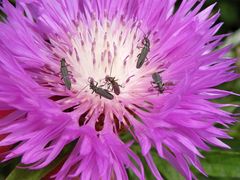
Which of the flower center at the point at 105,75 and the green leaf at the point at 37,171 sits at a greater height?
the flower center at the point at 105,75

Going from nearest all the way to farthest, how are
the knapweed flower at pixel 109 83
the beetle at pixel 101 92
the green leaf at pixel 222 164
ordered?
the knapweed flower at pixel 109 83
the beetle at pixel 101 92
the green leaf at pixel 222 164

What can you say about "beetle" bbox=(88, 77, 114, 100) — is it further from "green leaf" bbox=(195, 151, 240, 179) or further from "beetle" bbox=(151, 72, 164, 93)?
"green leaf" bbox=(195, 151, 240, 179)

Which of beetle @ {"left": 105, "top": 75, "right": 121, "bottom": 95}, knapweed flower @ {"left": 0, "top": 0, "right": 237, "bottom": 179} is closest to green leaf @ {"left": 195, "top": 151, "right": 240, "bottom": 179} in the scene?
knapweed flower @ {"left": 0, "top": 0, "right": 237, "bottom": 179}

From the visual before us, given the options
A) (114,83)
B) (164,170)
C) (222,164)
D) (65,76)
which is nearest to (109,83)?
(114,83)

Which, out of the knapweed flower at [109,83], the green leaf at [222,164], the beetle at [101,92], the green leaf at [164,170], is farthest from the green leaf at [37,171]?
the green leaf at [222,164]

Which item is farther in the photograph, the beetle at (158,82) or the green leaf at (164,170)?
the green leaf at (164,170)

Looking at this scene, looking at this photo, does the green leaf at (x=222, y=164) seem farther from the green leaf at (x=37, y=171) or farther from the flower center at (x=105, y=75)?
the green leaf at (x=37, y=171)

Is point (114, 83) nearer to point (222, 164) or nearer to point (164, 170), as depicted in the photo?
point (164, 170)
